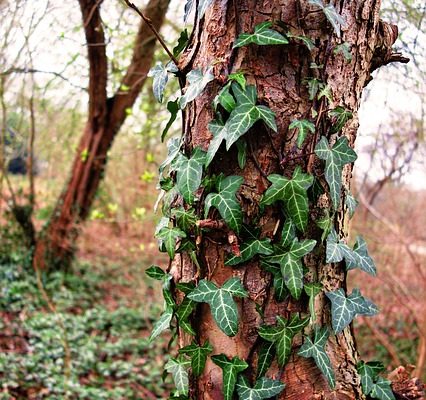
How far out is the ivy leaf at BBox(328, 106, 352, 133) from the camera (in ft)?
4.04

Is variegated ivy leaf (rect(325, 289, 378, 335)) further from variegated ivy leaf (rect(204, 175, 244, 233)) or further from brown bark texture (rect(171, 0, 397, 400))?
variegated ivy leaf (rect(204, 175, 244, 233))

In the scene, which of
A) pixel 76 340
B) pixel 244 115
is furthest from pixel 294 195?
pixel 76 340

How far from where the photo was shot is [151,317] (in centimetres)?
563

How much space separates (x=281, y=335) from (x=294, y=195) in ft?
1.23

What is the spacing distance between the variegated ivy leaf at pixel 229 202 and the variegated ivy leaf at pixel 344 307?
360 millimetres

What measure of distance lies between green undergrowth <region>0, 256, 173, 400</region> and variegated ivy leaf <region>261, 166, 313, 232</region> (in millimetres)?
2860

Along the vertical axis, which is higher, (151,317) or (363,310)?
(363,310)

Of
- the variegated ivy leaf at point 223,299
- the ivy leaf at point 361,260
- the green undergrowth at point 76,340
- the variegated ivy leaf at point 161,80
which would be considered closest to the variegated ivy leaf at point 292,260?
the variegated ivy leaf at point 223,299

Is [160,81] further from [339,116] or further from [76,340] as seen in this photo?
[76,340]

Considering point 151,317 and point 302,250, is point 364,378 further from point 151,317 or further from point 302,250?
point 151,317

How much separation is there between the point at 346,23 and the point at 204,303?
2.83ft

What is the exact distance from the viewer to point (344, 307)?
4.25 ft

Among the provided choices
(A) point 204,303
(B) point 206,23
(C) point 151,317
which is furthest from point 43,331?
(B) point 206,23

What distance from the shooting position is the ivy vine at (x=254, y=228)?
117 cm
